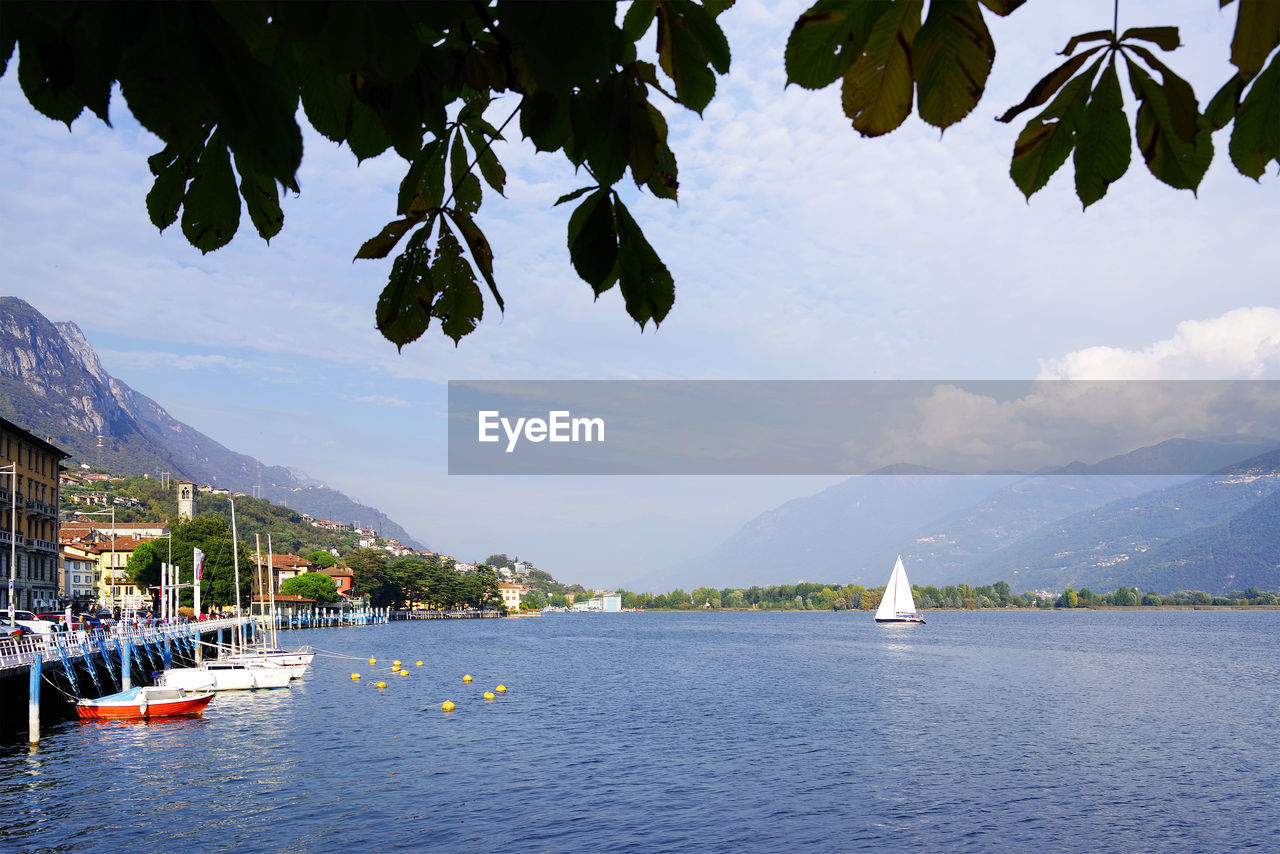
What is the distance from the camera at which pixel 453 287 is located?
2281 mm

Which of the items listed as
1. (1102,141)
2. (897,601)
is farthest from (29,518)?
(897,601)

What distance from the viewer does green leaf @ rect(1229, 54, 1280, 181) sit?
5.56 feet

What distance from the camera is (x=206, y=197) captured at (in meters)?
1.92

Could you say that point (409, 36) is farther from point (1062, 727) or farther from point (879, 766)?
point (1062, 727)

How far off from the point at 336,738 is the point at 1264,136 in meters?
47.1

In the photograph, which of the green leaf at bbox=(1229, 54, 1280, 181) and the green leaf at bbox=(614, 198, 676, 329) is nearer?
the green leaf at bbox=(1229, 54, 1280, 181)

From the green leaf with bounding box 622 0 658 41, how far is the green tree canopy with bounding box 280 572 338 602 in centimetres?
18118

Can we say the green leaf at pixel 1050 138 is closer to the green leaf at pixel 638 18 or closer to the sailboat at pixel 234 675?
the green leaf at pixel 638 18

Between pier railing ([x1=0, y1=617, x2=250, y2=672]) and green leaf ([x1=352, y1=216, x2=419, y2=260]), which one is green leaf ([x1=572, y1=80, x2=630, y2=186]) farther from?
pier railing ([x1=0, y1=617, x2=250, y2=672])

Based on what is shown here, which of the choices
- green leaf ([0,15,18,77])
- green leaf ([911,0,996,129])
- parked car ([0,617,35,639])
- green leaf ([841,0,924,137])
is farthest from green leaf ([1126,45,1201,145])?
parked car ([0,617,35,639])

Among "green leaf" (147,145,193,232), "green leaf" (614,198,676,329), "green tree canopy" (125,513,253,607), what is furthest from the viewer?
"green tree canopy" (125,513,253,607)

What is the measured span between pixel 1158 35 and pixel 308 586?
598 ft

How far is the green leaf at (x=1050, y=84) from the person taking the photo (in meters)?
1.58

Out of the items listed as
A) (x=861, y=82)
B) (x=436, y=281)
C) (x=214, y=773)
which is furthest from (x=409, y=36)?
(x=214, y=773)
